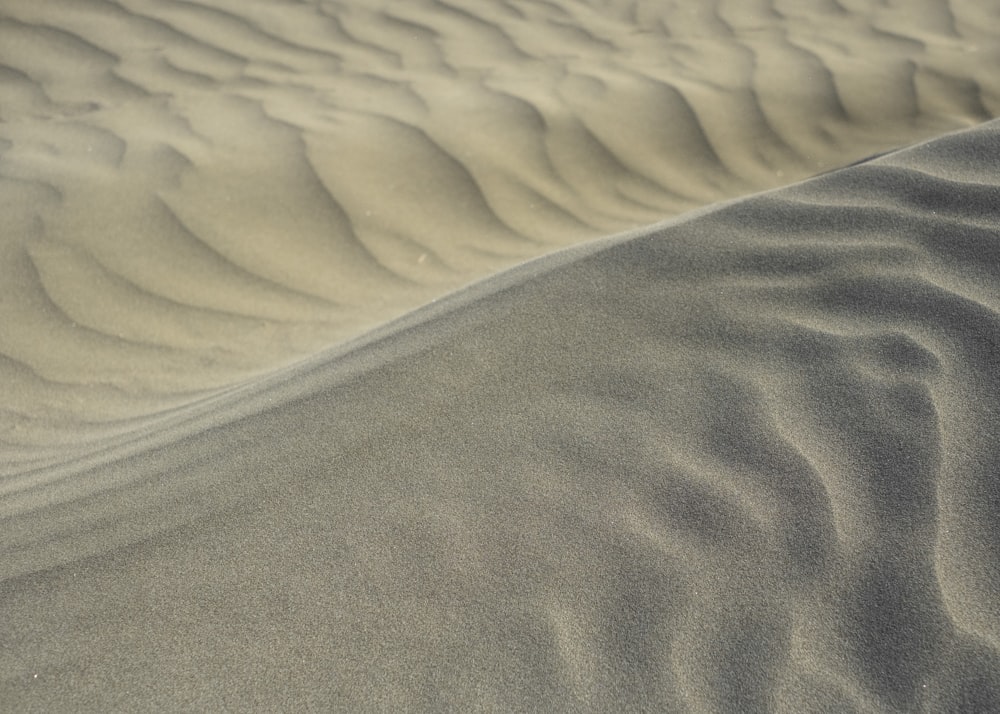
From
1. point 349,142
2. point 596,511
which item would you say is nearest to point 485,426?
point 596,511

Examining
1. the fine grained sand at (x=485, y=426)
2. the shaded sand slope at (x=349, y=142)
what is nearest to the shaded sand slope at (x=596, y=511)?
the fine grained sand at (x=485, y=426)

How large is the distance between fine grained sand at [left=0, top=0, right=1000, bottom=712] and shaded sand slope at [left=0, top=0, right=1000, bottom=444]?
0.02 metres

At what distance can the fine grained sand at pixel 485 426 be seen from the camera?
1.34m

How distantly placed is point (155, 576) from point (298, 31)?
3.51 m

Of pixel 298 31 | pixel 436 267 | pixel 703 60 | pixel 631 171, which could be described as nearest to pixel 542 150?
pixel 631 171

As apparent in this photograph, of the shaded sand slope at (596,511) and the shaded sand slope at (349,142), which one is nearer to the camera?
the shaded sand slope at (596,511)

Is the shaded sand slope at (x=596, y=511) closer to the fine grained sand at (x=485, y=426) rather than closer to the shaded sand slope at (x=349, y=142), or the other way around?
the fine grained sand at (x=485, y=426)

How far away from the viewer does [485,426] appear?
68.6 inches

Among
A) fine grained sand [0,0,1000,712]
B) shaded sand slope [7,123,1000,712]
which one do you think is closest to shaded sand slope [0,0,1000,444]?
fine grained sand [0,0,1000,712]

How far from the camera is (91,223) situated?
120 inches

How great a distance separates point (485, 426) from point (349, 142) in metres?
2.04

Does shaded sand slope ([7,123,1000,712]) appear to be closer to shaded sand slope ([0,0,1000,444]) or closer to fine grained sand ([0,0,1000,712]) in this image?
fine grained sand ([0,0,1000,712])

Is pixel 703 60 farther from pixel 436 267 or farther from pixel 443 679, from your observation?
pixel 443 679

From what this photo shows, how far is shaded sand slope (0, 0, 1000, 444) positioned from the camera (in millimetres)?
2812
